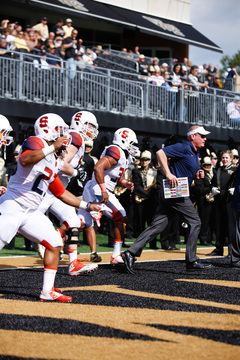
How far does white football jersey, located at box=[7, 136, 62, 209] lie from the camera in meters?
6.75

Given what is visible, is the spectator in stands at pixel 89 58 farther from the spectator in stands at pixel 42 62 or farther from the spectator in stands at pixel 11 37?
the spectator in stands at pixel 11 37

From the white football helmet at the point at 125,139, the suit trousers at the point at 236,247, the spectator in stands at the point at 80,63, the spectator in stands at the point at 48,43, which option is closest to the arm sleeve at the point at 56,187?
the white football helmet at the point at 125,139

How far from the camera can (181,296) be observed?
277 inches

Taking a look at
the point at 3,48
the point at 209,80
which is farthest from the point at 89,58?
the point at 209,80

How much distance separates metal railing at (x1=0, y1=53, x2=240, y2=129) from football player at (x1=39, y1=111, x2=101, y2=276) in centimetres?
717

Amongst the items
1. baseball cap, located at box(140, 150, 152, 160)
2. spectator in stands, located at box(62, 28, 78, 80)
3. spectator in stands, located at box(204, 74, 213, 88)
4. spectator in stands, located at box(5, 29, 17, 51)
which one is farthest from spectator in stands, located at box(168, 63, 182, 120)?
baseball cap, located at box(140, 150, 152, 160)

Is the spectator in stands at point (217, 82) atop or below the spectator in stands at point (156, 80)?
atop

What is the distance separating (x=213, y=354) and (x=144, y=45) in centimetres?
2776

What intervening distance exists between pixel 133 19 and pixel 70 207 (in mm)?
20166

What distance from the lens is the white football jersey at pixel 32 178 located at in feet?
22.1

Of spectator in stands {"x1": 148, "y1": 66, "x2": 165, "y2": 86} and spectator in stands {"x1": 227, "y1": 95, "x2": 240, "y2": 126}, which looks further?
spectator in stands {"x1": 227, "y1": 95, "x2": 240, "y2": 126}

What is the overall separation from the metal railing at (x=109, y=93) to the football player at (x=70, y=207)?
7.17 meters

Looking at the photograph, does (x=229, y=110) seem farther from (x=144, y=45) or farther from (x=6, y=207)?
(x=6, y=207)

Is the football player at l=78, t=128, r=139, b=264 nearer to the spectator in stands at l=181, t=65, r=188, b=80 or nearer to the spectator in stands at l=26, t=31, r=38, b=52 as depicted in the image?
the spectator in stands at l=26, t=31, r=38, b=52
